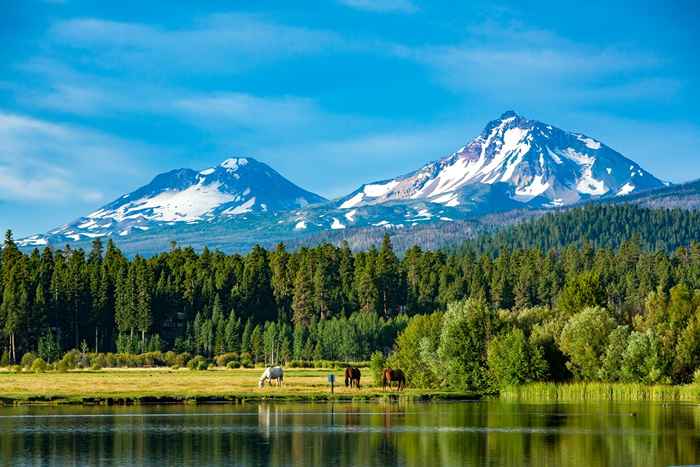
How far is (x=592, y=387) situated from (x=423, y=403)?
15030mm

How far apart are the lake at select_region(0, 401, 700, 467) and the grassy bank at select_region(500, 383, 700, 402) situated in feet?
27.9

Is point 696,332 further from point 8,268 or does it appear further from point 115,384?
point 8,268

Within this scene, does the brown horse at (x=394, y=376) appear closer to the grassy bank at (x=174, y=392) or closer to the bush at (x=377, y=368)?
the grassy bank at (x=174, y=392)

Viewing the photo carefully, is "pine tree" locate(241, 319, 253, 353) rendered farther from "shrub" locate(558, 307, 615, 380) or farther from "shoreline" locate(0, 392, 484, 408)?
"shrub" locate(558, 307, 615, 380)

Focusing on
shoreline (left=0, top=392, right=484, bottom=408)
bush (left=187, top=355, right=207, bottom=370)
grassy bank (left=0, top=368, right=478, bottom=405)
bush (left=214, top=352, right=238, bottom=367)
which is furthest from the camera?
bush (left=214, top=352, right=238, bottom=367)

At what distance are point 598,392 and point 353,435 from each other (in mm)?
37103

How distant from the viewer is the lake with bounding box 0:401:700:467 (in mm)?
49562

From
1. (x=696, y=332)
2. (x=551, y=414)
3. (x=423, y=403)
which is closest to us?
(x=551, y=414)

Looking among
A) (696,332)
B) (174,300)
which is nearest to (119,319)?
(174,300)

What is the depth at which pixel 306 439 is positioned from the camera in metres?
57.0

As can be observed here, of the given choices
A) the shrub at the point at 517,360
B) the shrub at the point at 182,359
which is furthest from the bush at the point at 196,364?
the shrub at the point at 517,360

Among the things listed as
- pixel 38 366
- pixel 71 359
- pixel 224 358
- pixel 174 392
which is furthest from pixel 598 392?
pixel 71 359

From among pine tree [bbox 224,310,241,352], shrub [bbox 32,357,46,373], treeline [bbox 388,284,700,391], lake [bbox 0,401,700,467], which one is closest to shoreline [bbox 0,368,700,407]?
treeline [bbox 388,284,700,391]

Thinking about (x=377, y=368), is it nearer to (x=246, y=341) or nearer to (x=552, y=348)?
(x=552, y=348)
